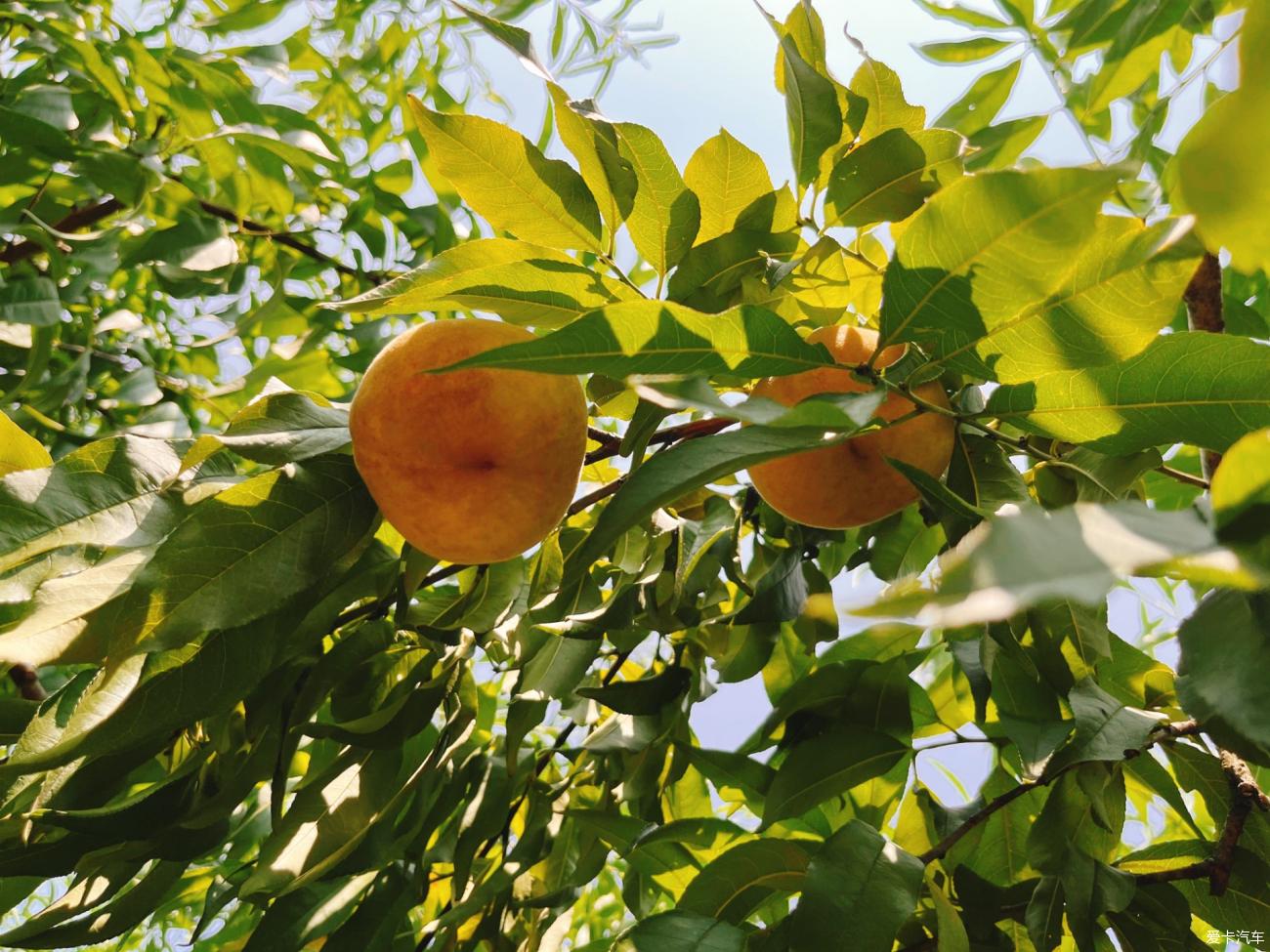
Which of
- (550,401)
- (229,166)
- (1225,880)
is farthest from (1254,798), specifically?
(229,166)

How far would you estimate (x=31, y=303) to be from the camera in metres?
1.09

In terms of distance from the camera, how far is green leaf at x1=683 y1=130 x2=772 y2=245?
627 mm

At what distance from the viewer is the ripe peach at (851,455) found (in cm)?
62

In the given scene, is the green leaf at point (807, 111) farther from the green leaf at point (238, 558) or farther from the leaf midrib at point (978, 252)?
the green leaf at point (238, 558)

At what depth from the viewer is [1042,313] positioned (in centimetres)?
46

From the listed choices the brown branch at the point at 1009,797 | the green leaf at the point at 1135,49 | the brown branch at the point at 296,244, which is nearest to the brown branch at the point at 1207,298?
the green leaf at the point at 1135,49

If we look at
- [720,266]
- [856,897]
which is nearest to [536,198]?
[720,266]

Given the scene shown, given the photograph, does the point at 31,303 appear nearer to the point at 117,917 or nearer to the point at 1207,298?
the point at 117,917

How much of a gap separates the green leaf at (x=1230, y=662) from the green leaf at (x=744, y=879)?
36cm

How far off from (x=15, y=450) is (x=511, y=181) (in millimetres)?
326

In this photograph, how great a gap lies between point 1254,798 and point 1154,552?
23.8 inches

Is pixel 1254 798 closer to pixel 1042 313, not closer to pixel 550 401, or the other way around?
pixel 1042 313

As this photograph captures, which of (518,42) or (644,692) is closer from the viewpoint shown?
(518,42)

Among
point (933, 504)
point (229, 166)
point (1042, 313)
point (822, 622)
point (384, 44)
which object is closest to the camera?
point (1042, 313)
